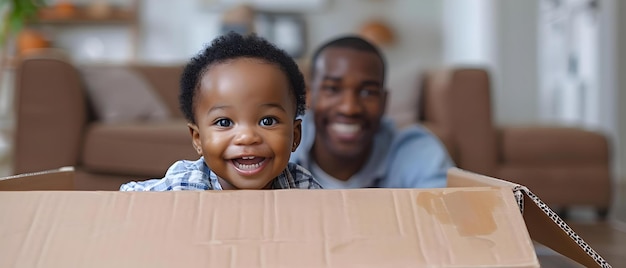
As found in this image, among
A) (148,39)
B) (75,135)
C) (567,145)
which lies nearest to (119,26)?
(148,39)

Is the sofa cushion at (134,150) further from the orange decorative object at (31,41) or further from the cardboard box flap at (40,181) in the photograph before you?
the orange decorative object at (31,41)

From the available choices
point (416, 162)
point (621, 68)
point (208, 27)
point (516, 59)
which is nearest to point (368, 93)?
point (416, 162)

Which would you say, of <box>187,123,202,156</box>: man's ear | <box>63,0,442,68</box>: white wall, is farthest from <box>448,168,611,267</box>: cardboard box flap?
<box>63,0,442,68</box>: white wall

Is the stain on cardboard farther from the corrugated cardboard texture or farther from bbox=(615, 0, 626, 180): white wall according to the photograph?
bbox=(615, 0, 626, 180): white wall

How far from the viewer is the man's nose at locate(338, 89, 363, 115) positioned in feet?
5.45

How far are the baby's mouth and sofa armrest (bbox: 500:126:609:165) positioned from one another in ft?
6.53

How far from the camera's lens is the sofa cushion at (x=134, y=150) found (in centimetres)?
274

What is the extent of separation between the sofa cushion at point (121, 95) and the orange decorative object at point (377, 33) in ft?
7.43

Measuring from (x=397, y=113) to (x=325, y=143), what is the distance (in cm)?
143

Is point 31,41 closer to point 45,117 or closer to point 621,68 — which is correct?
point 45,117

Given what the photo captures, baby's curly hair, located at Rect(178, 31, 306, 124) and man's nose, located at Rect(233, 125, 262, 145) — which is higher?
baby's curly hair, located at Rect(178, 31, 306, 124)

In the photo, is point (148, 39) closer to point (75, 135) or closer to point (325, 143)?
point (75, 135)

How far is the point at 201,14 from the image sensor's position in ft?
17.8

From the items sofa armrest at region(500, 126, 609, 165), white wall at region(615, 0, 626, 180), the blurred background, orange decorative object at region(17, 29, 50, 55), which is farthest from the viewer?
orange decorative object at region(17, 29, 50, 55)
